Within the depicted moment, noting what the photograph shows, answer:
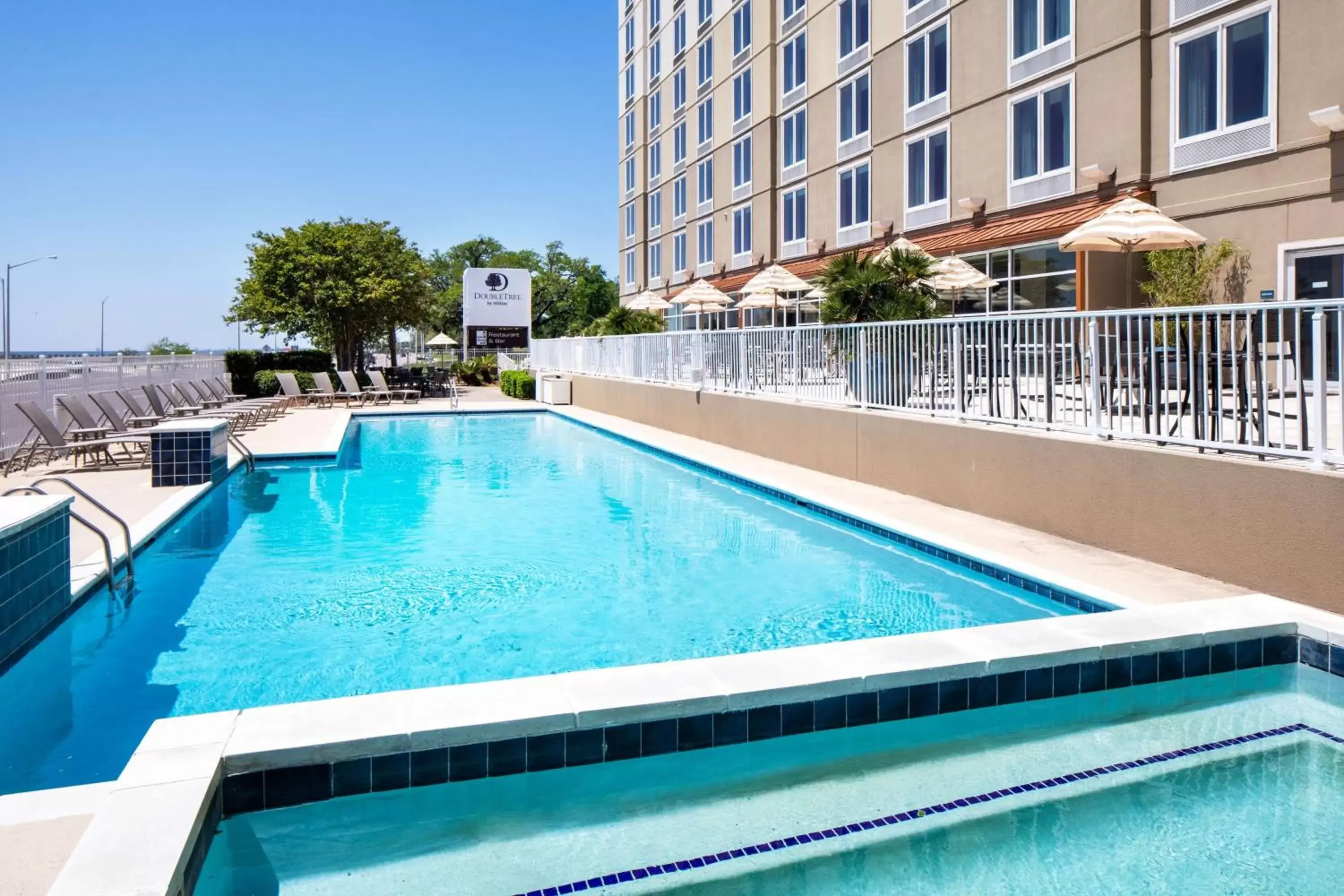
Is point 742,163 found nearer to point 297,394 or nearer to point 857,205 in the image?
point 857,205

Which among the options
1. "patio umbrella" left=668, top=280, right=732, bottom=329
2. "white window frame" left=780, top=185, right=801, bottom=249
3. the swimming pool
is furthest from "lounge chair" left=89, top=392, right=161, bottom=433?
"white window frame" left=780, top=185, right=801, bottom=249

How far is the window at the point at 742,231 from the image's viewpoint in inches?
1326

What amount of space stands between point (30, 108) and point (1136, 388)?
41.7m

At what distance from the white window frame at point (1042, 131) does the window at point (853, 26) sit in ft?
23.5

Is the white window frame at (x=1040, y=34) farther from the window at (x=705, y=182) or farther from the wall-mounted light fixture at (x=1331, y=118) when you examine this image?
the window at (x=705, y=182)

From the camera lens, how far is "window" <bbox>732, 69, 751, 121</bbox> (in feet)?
110

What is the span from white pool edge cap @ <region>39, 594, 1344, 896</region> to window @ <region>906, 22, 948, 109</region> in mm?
19831

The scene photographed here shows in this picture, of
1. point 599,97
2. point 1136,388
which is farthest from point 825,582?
point 599,97

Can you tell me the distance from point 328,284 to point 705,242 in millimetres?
13789

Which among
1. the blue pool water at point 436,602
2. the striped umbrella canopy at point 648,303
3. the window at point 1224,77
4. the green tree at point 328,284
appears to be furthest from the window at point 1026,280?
the green tree at point 328,284

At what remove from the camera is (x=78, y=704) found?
5141mm

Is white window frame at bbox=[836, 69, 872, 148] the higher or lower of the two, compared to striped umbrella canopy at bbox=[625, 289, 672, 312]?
higher

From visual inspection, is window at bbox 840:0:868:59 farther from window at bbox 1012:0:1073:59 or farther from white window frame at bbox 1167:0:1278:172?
white window frame at bbox 1167:0:1278:172

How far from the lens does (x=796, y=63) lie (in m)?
30.3
